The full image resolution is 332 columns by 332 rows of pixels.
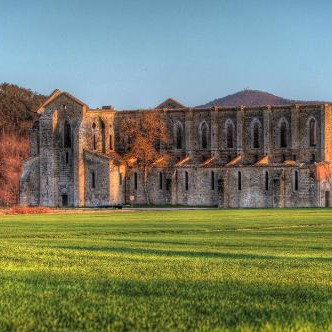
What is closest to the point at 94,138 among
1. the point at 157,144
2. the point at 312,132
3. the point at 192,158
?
the point at 157,144

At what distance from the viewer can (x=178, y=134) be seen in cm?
10069

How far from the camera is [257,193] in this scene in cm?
9100

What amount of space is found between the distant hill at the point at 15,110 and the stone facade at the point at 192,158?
84.4 ft

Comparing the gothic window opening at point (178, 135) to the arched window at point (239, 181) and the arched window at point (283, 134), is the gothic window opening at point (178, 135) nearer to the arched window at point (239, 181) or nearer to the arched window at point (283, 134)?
the arched window at point (239, 181)

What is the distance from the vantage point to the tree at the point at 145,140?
96688 millimetres

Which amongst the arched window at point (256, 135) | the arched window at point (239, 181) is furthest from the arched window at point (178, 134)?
the arched window at point (239, 181)

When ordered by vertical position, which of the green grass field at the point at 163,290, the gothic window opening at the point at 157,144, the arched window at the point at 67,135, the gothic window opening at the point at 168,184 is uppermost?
the arched window at the point at 67,135

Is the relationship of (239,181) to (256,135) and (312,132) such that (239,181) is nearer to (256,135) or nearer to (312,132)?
(256,135)

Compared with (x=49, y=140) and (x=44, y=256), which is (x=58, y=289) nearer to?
(x=44, y=256)

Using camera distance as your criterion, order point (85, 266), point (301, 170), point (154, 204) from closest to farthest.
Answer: point (85, 266)
point (301, 170)
point (154, 204)

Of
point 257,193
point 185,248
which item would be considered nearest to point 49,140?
point 257,193

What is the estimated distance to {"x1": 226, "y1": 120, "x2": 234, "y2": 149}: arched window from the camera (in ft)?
323

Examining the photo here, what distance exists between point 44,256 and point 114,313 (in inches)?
353

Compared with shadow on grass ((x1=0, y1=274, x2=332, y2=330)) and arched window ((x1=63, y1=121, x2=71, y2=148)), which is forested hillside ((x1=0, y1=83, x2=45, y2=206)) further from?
shadow on grass ((x1=0, y1=274, x2=332, y2=330))
